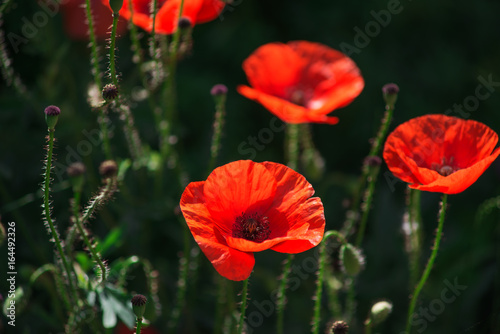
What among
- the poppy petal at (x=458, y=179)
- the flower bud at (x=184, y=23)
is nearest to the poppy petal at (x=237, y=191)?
the poppy petal at (x=458, y=179)

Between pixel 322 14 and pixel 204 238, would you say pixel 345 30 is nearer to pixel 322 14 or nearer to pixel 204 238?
pixel 322 14

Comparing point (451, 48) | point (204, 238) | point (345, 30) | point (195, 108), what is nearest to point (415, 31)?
point (451, 48)

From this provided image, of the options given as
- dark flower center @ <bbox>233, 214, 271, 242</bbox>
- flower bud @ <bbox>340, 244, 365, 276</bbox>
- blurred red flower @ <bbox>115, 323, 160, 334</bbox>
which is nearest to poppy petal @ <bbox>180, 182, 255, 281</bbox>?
dark flower center @ <bbox>233, 214, 271, 242</bbox>

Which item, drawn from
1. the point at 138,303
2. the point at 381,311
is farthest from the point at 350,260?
the point at 138,303

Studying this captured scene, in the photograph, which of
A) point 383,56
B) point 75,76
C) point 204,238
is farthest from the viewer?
point 383,56

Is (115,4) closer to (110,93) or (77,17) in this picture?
(110,93)

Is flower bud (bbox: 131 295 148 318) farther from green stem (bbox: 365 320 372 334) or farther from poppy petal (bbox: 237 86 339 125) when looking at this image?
poppy petal (bbox: 237 86 339 125)
